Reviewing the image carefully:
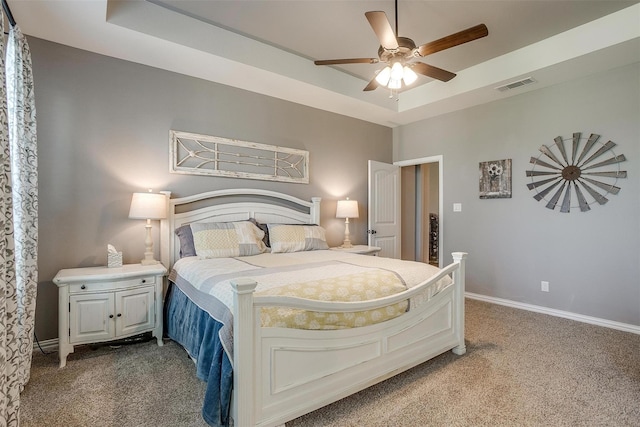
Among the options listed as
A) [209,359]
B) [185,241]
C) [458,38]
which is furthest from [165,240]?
[458,38]

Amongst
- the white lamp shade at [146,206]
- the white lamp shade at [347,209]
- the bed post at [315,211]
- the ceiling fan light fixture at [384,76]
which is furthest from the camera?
the white lamp shade at [347,209]

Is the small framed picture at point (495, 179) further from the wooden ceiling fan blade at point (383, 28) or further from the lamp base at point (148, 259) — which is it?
the lamp base at point (148, 259)

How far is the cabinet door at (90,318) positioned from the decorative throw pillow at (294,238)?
1517mm

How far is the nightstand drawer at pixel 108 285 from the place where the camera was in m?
2.40

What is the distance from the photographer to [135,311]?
2.60 metres

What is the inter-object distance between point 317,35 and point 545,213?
3.27 meters

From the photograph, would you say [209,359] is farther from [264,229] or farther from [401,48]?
[401,48]

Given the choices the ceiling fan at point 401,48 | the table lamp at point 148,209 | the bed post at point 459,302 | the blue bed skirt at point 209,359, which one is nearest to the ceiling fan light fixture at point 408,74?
the ceiling fan at point 401,48

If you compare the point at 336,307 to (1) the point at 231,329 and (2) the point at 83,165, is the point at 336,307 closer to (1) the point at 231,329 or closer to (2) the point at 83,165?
(1) the point at 231,329

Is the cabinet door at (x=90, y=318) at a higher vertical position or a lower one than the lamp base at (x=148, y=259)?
lower

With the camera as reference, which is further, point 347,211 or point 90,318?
point 347,211

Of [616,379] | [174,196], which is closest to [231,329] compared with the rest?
[174,196]

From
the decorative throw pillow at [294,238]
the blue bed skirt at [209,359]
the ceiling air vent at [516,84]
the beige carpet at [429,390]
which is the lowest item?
the beige carpet at [429,390]

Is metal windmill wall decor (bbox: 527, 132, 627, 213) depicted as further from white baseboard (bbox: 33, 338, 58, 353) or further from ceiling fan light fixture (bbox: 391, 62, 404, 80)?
white baseboard (bbox: 33, 338, 58, 353)
